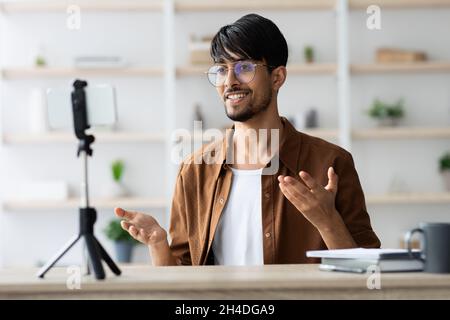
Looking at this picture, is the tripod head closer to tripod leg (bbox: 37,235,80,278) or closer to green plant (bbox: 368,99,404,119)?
tripod leg (bbox: 37,235,80,278)

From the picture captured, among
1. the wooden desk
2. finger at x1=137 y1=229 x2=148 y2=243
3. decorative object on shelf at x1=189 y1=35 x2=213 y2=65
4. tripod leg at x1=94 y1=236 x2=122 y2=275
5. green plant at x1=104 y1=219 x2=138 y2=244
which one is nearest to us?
the wooden desk

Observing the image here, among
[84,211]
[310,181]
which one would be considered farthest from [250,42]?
[84,211]

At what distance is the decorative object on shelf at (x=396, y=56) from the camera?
4.53 meters

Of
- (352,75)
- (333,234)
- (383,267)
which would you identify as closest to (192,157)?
(333,234)

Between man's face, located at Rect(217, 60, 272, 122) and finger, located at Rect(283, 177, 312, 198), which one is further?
man's face, located at Rect(217, 60, 272, 122)

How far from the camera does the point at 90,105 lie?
150cm

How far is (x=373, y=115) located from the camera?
456cm

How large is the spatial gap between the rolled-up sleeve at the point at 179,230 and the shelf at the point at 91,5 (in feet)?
8.05

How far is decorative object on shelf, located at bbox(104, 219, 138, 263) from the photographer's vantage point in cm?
440

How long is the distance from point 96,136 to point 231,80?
2.40 m

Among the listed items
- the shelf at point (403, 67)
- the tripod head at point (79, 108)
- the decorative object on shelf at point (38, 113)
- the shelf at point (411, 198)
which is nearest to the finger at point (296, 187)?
the tripod head at point (79, 108)

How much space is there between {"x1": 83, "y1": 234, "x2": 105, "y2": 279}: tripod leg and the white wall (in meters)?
3.15

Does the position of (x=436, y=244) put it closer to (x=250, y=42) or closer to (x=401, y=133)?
(x=250, y=42)

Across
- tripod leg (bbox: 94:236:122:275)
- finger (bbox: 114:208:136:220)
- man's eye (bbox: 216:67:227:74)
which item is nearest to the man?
man's eye (bbox: 216:67:227:74)
